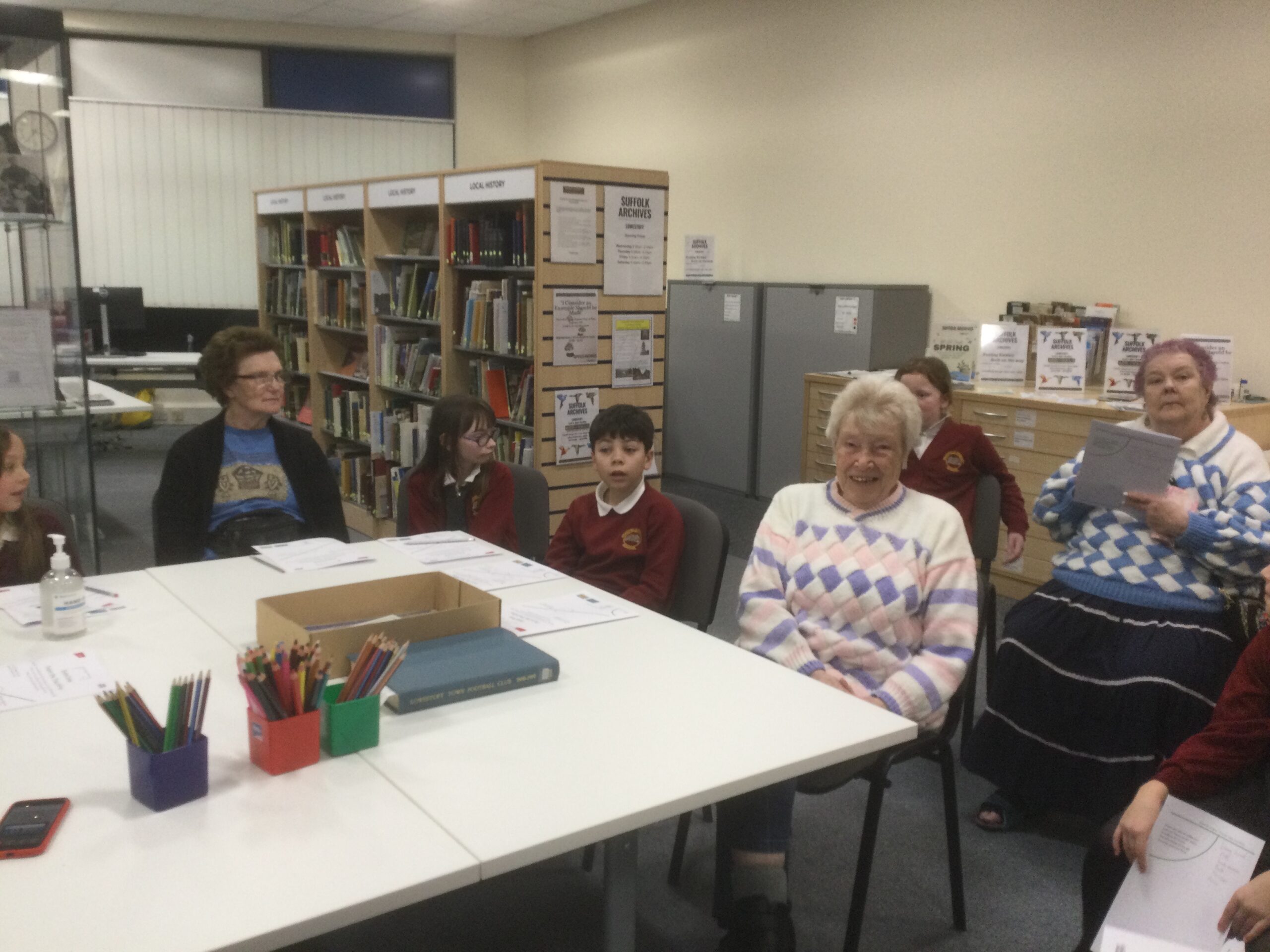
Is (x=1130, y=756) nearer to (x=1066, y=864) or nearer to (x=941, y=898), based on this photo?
(x=1066, y=864)

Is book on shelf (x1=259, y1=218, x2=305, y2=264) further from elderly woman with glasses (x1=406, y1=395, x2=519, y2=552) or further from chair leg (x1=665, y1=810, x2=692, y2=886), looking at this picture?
chair leg (x1=665, y1=810, x2=692, y2=886)

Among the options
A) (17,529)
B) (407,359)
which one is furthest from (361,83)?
(17,529)

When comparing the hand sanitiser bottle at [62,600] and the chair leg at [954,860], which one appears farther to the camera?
the chair leg at [954,860]

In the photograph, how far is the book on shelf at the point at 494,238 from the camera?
4.60 m

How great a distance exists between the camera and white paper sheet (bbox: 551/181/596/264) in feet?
14.1

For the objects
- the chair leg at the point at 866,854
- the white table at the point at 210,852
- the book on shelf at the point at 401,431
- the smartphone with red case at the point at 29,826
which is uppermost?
the smartphone with red case at the point at 29,826

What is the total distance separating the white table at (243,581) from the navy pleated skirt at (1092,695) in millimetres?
1564

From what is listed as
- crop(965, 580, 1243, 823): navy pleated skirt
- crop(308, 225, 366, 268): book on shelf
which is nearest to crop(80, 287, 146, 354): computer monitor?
crop(308, 225, 366, 268): book on shelf

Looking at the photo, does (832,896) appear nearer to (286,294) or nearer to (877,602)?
(877,602)

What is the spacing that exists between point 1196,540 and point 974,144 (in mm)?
3530

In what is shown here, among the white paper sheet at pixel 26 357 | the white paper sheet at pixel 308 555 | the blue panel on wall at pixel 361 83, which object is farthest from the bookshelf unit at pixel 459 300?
the blue panel on wall at pixel 361 83

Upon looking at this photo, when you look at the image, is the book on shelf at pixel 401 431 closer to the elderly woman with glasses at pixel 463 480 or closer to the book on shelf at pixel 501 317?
the book on shelf at pixel 501 317

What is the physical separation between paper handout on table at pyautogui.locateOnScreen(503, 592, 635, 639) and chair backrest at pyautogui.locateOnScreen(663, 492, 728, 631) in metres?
0.37

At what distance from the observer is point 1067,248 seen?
5.05 metres
